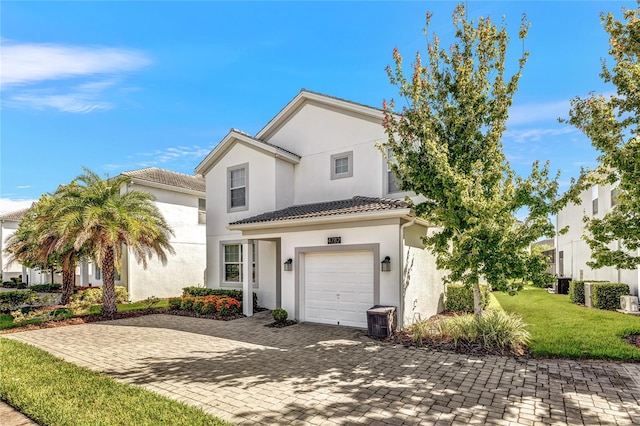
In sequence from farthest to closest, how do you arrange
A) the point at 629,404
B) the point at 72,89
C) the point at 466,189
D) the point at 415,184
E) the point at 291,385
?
the point at 72,89 → the point at 415,184 → the point at 466,189 → the point at 291,385 → the point at 629,404

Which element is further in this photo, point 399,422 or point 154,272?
point 154,272

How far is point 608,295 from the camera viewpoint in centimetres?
1462

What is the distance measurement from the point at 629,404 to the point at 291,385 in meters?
5.43

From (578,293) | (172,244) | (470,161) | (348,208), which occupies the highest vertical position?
(470,161)

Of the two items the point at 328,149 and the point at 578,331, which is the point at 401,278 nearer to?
the point at 578,331

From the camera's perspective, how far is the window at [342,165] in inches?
556

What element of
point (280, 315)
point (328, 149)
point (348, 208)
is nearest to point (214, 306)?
point (280, 315)

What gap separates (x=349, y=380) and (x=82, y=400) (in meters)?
4.48

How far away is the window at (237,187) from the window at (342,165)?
403 centimetres

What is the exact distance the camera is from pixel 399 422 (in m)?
4.82

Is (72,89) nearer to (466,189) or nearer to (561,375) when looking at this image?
(466,189)

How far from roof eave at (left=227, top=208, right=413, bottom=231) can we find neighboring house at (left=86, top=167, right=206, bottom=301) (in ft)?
27.6

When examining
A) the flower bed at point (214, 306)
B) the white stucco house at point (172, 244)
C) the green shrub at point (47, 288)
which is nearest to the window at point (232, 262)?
the flower bed at point (214, 306)

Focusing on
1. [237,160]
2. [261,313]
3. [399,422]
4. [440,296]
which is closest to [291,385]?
[399,422]
